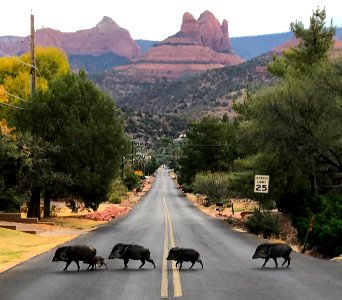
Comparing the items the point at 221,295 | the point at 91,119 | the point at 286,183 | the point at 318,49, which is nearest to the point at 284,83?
the point at 286,183

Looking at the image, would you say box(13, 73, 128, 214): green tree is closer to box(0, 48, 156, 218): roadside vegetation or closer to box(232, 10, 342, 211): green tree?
box(0, 48, 156, 218): roadside vegetation

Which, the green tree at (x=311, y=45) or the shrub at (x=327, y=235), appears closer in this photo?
the shrub at (x=327, y=235)

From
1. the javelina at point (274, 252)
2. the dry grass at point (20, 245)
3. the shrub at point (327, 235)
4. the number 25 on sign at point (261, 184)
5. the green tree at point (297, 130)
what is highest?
the green tree at point (297, 130)

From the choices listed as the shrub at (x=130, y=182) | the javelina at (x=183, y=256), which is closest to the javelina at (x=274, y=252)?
the javelina at (x=183, y=256)

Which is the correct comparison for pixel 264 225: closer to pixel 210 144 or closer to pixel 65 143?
pixel 65 143

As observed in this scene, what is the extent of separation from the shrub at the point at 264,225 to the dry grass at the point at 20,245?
995 cm

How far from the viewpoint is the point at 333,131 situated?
31234 millimetres

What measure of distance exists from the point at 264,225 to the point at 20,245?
13.7m

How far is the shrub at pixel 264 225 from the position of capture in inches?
1208

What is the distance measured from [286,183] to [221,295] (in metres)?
25.6

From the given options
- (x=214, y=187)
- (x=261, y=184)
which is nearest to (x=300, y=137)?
(x=261, y=184)

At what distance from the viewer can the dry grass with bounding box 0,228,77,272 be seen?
18128 mm

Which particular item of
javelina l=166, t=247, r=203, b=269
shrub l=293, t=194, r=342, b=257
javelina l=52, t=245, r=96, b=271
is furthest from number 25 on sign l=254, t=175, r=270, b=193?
javelina l=52, t=245, r=96, b=271

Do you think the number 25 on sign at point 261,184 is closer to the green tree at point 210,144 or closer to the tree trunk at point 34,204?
the tree trunk at point 34,204
